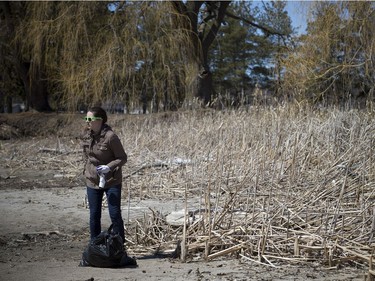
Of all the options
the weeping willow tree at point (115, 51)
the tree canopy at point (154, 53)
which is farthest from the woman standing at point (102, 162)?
the weeping willow tree at point (115, 51)

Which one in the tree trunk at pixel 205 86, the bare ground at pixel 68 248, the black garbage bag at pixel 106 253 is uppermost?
the tree trunk at pixel 205 86

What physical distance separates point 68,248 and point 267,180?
3381 mm

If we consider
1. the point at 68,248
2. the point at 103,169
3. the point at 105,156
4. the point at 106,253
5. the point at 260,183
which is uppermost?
the point at 105,156

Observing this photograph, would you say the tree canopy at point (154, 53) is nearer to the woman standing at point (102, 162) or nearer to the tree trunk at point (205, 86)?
the tree trunk at point (205, 86)

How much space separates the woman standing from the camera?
22.9 ft

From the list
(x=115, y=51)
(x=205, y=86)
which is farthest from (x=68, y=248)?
(x=205, y=86)

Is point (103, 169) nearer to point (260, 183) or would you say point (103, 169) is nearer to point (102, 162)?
point (102, 162)

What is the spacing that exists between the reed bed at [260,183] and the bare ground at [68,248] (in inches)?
7.5

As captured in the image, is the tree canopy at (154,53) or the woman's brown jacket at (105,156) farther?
the tree canopy at (154,53)

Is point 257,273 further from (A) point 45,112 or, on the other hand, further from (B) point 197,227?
(A) point 45,112

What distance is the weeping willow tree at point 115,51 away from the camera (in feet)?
66.9

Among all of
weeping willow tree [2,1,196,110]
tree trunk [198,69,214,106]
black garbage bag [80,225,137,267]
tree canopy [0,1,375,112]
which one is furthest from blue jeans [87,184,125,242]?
tree trunk [198,69,214,106]

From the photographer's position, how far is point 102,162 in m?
7.05

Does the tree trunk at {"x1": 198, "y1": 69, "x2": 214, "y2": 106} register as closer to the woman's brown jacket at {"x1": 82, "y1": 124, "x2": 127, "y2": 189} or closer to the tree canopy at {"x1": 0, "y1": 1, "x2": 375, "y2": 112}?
the tree canopy at {"x1": 0, "y1": 1, "x2": 375, "y2": 112}
